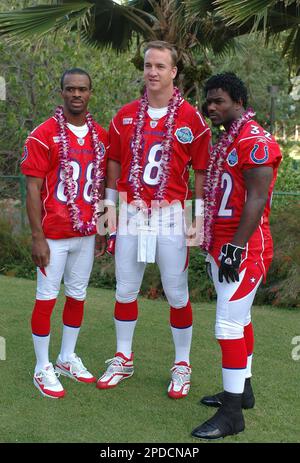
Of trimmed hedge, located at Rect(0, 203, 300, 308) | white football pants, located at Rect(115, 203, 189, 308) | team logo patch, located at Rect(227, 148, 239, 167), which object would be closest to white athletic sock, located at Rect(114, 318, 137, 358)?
white football pants, located at Rect(115, 203, 189, 308)

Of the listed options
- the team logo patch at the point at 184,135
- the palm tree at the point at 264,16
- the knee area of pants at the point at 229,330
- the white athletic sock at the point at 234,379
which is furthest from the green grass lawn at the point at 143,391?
the palm tree at the point at 264,16

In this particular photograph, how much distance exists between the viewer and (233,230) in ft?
12.3

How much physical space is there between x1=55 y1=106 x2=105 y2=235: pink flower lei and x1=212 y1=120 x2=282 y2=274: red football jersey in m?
1.00

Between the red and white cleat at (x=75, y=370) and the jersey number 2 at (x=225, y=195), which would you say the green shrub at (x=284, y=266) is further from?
the jersey number 2 at (x=225, y=195)

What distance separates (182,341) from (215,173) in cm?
143

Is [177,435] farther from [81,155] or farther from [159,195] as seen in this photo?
[81,155]

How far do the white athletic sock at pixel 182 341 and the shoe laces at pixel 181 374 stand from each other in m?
0.07

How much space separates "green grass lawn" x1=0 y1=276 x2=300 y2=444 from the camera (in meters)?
3.76

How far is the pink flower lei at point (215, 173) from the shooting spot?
12.2 feet

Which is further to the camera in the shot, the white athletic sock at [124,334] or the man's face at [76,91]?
the white athletic sock at [124,334]

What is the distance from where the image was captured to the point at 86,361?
5.09 meters

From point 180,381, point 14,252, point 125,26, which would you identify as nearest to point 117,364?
point 180,381

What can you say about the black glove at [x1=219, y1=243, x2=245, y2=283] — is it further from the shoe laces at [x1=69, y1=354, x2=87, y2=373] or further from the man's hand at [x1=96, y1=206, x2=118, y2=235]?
the shoe laces at [x1=69, y1=354, x2=87, y2=373]

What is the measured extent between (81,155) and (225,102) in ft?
3.78
